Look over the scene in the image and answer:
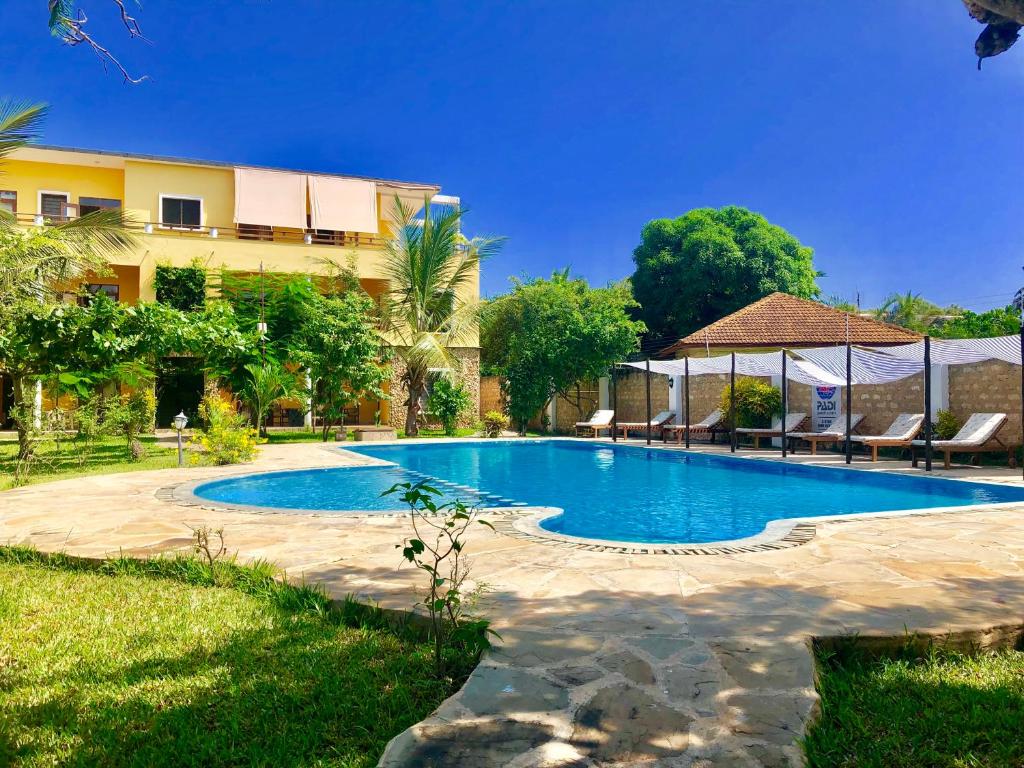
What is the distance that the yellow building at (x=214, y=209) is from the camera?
20688mm

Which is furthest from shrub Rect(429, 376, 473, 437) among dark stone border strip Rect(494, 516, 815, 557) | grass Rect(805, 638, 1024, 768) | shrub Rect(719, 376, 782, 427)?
grass Rect(805, 638, 1024, 768)

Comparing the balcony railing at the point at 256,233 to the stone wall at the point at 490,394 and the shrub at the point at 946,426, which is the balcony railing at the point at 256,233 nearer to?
the stone wall at the point at 490,394

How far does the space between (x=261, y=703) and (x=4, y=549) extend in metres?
3.87

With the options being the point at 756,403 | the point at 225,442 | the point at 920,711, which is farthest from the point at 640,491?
the point at 756,403

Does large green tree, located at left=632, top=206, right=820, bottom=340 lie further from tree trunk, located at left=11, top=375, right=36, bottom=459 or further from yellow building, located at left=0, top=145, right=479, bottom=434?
tree trunk, located at left=11, top=375, right=36, bottom=459

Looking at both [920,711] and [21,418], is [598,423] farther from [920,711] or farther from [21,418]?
[920,711]

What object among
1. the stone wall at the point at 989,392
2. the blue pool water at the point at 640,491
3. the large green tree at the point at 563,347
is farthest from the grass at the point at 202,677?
the large green tree at the point at 563,347

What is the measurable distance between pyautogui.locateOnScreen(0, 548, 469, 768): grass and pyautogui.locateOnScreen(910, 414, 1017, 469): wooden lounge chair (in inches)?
432

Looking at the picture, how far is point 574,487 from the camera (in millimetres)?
10664

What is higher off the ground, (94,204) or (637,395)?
(94,204)

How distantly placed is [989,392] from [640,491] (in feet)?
23.8

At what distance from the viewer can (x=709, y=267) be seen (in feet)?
92.3

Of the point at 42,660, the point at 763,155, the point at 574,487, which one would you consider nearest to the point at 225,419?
the point at 574,487

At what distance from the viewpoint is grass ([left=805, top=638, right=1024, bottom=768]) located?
2.25 meters
